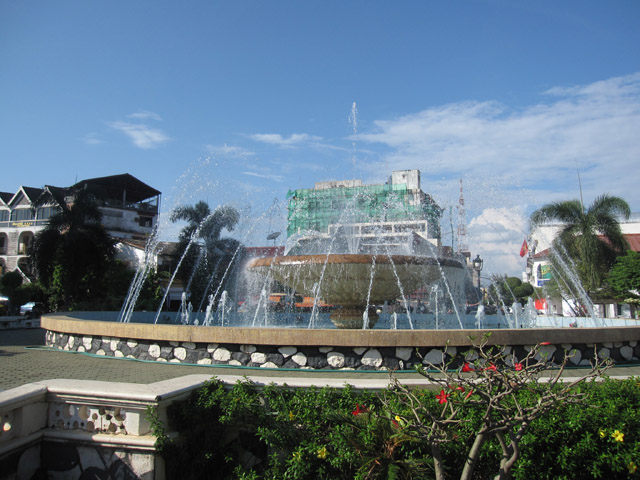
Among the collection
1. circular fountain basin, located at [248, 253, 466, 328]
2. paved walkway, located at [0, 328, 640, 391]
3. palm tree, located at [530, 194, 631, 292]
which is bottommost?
paved walkway, located at [0, 328, 640, 391]

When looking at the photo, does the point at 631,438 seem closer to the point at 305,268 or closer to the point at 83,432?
the point at 83,432

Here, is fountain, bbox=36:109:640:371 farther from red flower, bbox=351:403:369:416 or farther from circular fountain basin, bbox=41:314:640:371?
red flower, bbox=351:403:369:416

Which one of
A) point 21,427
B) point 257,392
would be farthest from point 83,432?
point 257,392

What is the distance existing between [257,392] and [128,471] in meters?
1.10

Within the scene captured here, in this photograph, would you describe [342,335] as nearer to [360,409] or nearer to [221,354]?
[221,354]

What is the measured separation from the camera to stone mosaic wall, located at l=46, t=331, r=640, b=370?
237 inches

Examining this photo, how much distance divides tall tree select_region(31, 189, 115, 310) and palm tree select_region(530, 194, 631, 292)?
22344mm

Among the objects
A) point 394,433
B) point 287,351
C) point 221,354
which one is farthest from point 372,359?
point 394,433

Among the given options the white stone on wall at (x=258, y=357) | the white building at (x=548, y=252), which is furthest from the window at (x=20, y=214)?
the white stone on wall at (x=258, y=357)

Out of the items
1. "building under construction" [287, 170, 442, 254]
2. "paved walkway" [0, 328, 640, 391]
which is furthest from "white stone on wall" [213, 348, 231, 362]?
"building under construction" [287, 170, 442, 254]

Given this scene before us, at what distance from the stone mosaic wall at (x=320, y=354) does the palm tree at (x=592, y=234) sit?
672 inches

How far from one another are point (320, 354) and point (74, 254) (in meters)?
20.1

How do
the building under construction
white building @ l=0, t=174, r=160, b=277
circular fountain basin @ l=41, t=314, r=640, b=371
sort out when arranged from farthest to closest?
white building @ l=0, t=174, r=160, b=277 < the building under construction < circular fountain basin @ l=41, t=314, r=640, b=371

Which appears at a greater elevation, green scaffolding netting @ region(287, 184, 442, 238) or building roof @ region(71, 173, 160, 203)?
building roof @ region(71, 173, 160, 203)
